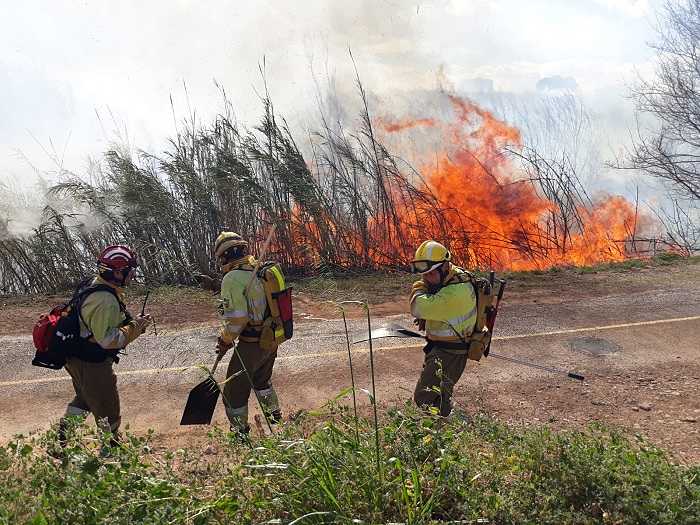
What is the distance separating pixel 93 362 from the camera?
423cm

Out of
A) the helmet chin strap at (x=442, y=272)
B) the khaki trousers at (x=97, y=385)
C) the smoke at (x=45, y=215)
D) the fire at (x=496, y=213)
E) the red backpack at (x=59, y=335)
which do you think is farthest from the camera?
the fire at (x=496, y=213)

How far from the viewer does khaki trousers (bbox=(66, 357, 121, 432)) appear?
13.9 ft

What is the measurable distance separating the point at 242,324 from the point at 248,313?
109 millimetres

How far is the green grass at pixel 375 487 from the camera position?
2467 millimetres

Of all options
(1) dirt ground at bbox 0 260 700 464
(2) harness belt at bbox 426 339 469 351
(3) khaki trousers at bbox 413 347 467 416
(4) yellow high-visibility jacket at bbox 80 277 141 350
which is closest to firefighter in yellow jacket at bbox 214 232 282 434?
(1) dirt ground at bbox 0 260 700 464

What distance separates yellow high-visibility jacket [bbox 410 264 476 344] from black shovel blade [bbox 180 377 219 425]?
1983 mm

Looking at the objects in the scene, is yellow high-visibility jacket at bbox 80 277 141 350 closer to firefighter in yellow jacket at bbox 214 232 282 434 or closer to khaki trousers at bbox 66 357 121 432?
khaki trousers at bbox 66 357 121 432

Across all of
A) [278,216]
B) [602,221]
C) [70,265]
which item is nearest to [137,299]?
[70,265]

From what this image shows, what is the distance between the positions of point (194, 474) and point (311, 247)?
28.3ft

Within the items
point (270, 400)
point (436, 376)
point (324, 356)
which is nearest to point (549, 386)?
point (436, 376)

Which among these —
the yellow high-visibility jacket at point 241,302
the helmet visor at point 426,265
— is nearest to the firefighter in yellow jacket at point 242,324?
the yellow high-visibility jacket at point 241,302

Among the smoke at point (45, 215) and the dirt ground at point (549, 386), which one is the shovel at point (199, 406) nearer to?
the dirt ground at point (549, 386)

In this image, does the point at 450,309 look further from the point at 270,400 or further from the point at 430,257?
the point at 270,400

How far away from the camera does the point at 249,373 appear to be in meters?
4.62
